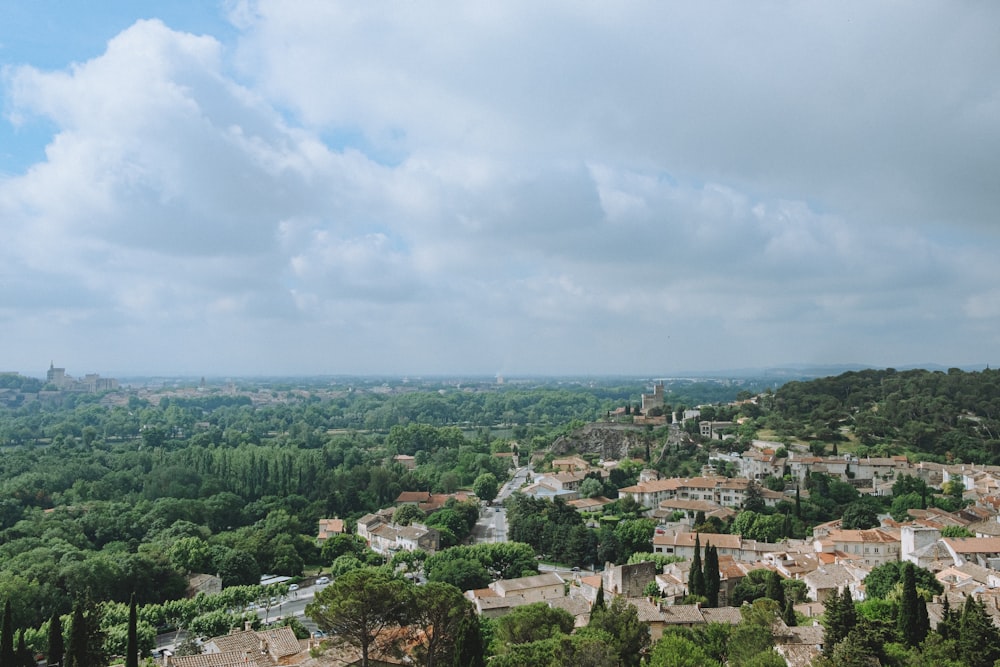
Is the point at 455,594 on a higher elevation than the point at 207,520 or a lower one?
higher

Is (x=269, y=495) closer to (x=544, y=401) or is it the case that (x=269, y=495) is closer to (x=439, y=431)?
(x=439, y=431)

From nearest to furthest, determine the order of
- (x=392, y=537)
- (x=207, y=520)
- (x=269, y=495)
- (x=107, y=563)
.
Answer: (x=107, y=563), (x=392, y=537), (x=207, y=520), (x=269, y=495)

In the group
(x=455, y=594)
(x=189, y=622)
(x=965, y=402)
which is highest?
(x=965, y=402)

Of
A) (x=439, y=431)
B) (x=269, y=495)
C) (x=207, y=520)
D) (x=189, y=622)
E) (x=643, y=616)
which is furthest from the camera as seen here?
(x=439, y=431)

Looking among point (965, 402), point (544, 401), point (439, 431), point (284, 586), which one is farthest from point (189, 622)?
point (544, 401)

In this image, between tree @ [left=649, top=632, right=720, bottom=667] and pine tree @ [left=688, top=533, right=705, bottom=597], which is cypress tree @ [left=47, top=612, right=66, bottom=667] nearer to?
tree @ [left=649, top=632, right=720, bottom=667]

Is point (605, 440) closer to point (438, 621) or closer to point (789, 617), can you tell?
point (789, 617)
